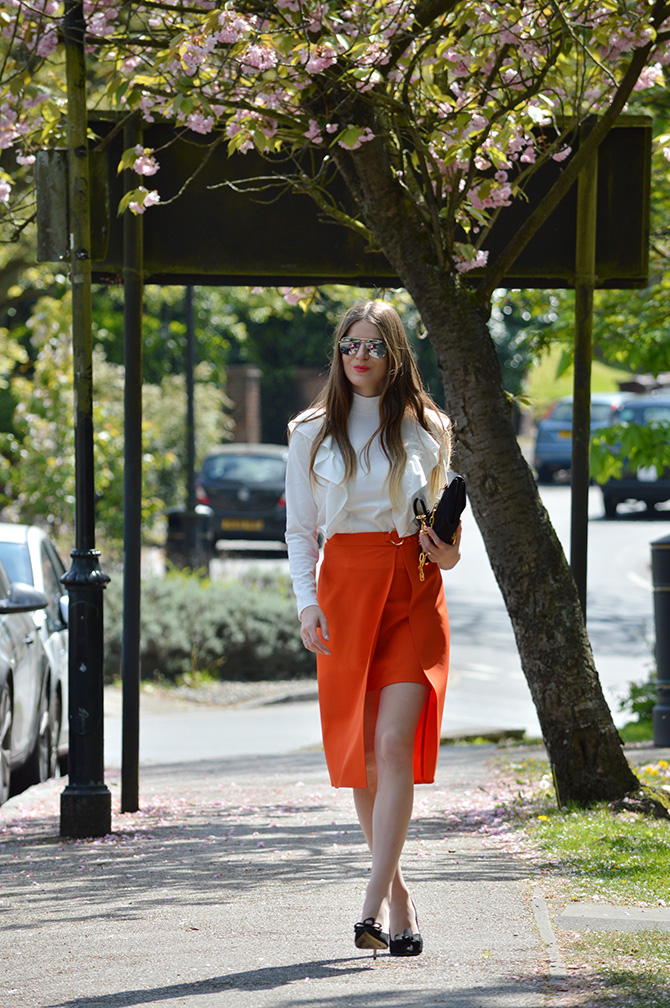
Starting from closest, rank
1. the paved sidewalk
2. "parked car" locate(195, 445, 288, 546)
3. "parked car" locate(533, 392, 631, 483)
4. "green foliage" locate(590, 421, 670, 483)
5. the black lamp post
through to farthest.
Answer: the paved sidewalk → the black lamp post → "green foliage" locate(590, 421, 670, 483) → "parked car" locate(195, 445, 288, 546) → "parked car" locate(533, 392, 631, 483)

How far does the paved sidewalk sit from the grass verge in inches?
4.3

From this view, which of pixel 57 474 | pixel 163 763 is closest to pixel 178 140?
pixel 163 763

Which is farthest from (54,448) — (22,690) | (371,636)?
(371,636)

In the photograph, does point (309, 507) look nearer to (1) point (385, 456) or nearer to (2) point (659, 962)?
(1) point (385, 456)

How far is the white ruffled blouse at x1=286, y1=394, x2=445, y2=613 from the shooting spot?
4.24m

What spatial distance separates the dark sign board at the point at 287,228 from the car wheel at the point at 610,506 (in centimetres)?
2133

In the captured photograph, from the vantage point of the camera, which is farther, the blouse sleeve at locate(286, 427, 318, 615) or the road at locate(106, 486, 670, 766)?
the road at locate(106, 486, 670, 766)

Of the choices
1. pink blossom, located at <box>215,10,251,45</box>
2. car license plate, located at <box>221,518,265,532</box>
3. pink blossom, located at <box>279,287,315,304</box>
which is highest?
pink blossom, located at <box>215,10,251,45</box>

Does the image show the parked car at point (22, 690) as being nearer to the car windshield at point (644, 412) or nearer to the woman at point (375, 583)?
the woman at point (375, 583)

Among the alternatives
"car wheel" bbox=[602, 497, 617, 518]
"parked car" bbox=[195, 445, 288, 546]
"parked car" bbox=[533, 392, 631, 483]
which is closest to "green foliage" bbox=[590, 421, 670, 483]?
"parked car" bbox=[195, 445, 288, 546]

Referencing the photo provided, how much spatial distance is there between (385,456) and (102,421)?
13.9 metres

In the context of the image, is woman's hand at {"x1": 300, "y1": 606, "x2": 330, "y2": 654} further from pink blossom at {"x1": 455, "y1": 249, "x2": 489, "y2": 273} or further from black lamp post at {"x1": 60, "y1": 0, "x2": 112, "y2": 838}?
pink blossom at {"x1": 455, "y1": 249, "x2": 489, "y2": 273}

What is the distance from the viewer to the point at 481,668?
15.8m

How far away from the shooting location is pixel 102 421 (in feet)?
58.4
